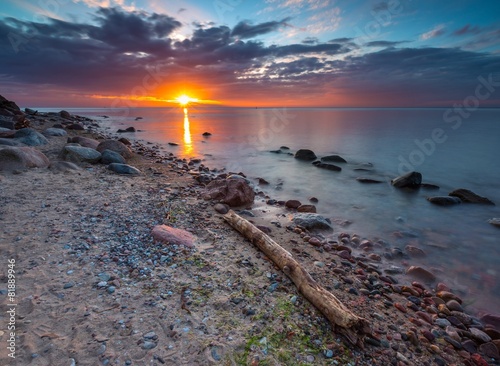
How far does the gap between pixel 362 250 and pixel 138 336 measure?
5537 millimetres

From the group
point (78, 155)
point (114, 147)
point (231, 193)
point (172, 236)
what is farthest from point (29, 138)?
point (172, 236)

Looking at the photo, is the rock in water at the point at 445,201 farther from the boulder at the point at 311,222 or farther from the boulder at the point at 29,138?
the boulder at the point at 29,138

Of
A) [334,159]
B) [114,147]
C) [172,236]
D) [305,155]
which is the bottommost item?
[334,159]

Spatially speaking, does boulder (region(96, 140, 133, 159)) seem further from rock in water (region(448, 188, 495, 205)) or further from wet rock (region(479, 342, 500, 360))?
rock in water (region(448, 188, 495, 205))

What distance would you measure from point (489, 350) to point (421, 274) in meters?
1.89

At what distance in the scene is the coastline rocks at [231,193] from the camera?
8.18 metres

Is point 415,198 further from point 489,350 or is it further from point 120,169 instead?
point 120,169

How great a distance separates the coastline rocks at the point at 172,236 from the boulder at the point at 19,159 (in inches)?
237

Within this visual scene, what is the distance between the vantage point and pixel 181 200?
764 cm

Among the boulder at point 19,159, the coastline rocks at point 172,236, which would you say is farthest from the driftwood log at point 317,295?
the boulder at point 19,159

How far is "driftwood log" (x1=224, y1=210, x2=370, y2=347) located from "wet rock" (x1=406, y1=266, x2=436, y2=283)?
3.04 m

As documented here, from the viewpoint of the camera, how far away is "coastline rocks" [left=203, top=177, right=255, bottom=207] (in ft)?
26.8

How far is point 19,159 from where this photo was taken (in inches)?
314

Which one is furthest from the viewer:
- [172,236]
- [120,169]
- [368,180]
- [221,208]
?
[368,180]
